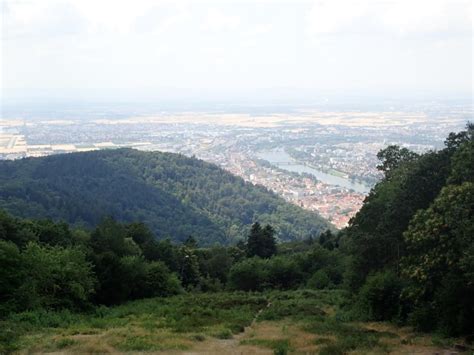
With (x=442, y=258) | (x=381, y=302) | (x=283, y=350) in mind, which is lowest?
(x=381, y=302)

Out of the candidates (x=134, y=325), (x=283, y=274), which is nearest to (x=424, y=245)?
(x=134, y=325)

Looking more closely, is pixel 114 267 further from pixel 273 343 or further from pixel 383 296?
pixel 273 343

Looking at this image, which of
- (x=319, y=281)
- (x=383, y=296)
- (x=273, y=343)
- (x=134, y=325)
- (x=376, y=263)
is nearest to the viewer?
(x=273, y=343)

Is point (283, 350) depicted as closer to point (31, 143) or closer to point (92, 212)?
point (92, 212)

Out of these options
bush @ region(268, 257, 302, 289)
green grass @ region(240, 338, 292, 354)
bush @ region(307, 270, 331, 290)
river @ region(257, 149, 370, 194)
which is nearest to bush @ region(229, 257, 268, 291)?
bush @ region(268, 257, 302, 289)

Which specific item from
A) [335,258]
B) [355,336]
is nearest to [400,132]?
[335,258]

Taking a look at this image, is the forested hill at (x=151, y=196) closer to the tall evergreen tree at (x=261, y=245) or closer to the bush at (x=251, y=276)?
the tall evergreen tree at (x=261, y=245)
